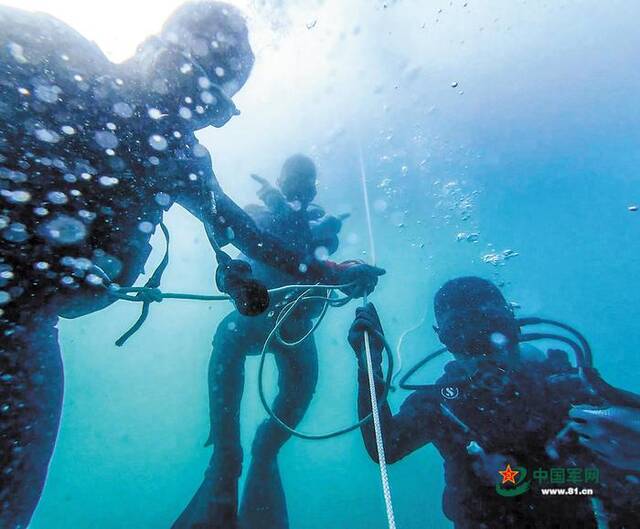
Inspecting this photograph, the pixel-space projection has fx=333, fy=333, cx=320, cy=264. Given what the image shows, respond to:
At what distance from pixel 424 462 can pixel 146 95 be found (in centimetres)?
3596

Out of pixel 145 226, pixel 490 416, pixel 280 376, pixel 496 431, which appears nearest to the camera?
pixel 145 226

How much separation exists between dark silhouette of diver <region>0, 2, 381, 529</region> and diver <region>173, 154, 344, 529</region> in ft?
5.82

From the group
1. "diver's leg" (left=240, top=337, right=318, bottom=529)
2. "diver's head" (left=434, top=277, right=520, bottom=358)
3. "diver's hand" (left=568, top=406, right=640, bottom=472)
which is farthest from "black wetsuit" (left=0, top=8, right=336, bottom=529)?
"diver's hand" (left=568, top=406, right=640, bottom=472)

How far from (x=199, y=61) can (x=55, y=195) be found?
1824mm

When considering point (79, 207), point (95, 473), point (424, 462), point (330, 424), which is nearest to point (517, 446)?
point (79, 207)

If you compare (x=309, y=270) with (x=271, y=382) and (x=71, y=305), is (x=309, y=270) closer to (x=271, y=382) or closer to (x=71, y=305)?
(x=71, y=305)

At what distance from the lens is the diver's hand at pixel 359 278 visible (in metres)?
3.70

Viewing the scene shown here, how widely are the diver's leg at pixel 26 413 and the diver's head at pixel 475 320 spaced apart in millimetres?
4915

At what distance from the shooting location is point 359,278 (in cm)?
370

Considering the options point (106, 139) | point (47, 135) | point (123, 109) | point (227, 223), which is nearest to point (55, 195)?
point (47, 135)

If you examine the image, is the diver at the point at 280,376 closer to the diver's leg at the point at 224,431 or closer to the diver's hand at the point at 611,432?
the diver's leg at the point at 224,431

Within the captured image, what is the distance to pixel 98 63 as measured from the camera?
2557mm

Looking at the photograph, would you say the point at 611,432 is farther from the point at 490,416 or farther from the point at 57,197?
the point at 57,197

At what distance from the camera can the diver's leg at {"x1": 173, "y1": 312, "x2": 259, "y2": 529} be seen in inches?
164
